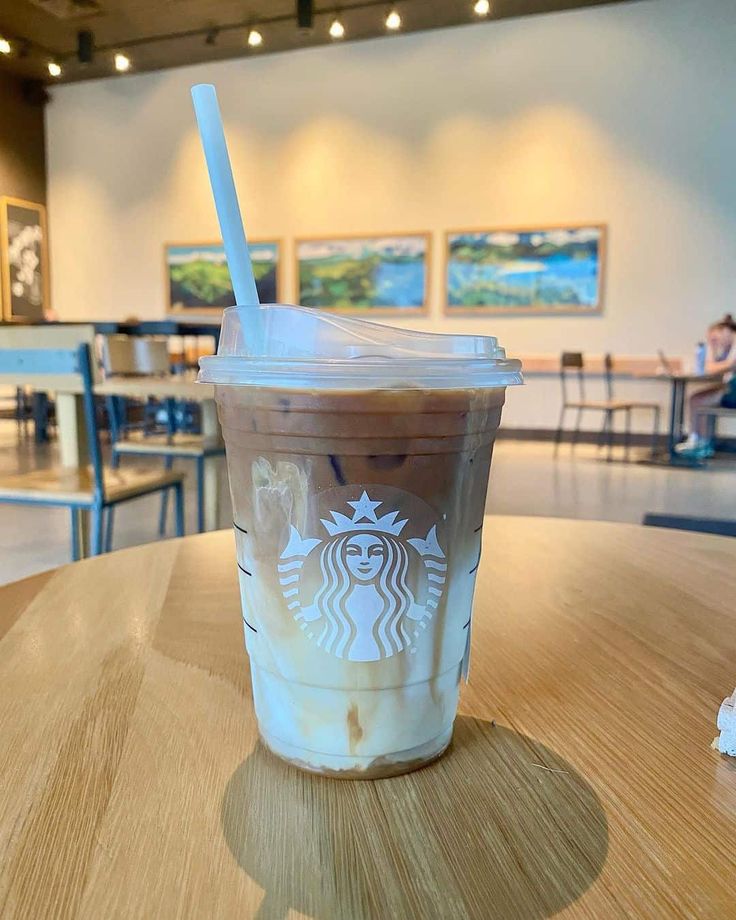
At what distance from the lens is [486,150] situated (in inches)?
254

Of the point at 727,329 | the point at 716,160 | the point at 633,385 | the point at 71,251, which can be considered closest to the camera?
the point at 727,329

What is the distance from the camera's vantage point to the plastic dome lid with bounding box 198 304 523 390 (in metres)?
0.32

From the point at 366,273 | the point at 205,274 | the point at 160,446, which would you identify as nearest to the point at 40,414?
the point at 205,274

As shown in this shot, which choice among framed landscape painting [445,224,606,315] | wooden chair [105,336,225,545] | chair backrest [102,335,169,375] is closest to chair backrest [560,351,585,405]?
framed landscape painting [445,224,606,315]

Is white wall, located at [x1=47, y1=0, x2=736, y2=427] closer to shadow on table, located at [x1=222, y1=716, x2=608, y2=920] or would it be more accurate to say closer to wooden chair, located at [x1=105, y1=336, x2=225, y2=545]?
wooden chair, located at [x1=105, y1=336, x2=225, y2=545]

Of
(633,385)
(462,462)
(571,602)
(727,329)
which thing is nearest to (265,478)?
(462,462)

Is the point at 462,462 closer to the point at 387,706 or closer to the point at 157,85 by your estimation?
the point at 387,706

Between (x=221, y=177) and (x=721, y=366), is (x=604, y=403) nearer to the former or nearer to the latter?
(x=721, y=366)

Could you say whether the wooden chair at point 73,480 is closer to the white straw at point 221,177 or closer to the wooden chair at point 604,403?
the white straw at point 221,177

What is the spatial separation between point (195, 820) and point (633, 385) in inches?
258

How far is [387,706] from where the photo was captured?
0.34 m

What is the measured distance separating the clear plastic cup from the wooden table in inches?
1.0

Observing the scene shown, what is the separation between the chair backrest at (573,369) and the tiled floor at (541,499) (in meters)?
0.77

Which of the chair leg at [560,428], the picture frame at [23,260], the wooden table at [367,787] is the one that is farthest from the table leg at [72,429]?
the picture frame at [23,260]
